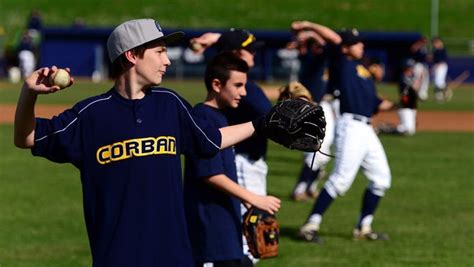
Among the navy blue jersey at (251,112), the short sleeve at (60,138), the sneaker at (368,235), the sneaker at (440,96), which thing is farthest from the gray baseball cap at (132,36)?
the sneaker at (440,96)

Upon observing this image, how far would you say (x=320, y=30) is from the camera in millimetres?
9484

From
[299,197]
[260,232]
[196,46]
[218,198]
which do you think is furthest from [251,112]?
[299,197]

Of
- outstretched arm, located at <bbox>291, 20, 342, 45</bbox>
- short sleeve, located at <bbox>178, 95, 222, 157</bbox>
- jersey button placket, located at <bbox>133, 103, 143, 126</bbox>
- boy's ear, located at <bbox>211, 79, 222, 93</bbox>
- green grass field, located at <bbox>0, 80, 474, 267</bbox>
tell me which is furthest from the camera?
green grass field, located at <bbox>0, 80, 474, 267</bbox>

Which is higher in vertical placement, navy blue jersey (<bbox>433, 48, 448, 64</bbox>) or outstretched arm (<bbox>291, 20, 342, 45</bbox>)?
outstretched arm (<bbox>291, 20, 342, 45</bbox>)

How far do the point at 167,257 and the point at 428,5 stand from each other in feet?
196

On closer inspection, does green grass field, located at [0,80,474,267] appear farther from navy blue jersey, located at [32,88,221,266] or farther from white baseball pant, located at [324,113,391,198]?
navy blue jersey, located at [32,88,221,266]

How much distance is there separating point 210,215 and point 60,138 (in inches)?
61.4

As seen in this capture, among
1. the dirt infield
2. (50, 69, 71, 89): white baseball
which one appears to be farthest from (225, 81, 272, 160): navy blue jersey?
the dirt infield

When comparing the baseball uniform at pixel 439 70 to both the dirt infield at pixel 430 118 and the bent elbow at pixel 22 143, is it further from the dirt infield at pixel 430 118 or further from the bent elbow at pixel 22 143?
the bent elbow at pixel 22 143

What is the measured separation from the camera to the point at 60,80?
4.16m

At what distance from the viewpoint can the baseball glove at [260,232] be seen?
6.23m

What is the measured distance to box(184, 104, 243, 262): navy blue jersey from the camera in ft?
19.0

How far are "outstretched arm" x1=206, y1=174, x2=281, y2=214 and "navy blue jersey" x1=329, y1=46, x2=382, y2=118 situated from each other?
187 inches

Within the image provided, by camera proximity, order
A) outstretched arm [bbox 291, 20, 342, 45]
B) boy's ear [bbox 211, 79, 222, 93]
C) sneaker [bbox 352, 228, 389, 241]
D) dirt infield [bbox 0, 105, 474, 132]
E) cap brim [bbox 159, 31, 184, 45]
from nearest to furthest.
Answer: cap brim [bbox 159, 31, 184, 45] < boy's ear [bbox 211, 79, 222, 93] < outstretched arm [bbox 291, 20, 342, 45] < sneaker [bbox 352, 228, 389, 241] < dirt infield [bbox 0, 105, 474, 132]
